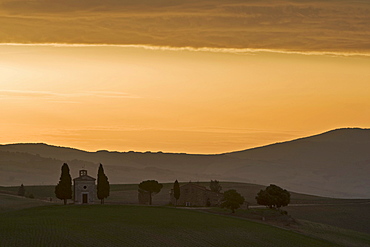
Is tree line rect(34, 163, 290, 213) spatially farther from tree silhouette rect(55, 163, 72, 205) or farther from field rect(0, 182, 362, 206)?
field rect(0, 182, 362, 206)

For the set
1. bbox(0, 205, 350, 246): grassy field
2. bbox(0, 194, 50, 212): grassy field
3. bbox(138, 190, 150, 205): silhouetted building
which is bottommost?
bbox(0, 205, 350, 246): grassy field

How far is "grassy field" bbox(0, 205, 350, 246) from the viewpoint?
7625 centimetres

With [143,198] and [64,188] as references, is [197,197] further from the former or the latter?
[64,188]

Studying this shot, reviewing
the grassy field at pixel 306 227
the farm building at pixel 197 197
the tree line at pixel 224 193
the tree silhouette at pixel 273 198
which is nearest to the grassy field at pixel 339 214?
the grassy field at pixel 306 227

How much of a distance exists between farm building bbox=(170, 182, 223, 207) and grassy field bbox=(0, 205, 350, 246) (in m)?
23.3

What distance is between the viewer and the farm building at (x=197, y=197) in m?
135

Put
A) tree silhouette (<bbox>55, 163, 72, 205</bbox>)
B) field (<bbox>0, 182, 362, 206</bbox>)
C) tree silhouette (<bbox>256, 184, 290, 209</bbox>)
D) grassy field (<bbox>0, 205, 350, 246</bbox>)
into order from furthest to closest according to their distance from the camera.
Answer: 1. field (<bbox>0, 182, 362, 206</bbox>)
2. tree silhouette (<bbox>256, 184, 290, 209</bbox>)
3. tree silhouette (<bbox>55, 163, 72, 205</bbox>)
4. grassy field (<bbox>0, 205, 350, 246</bbox>)

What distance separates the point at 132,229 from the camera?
283ft

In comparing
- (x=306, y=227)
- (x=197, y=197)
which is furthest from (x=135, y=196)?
(x=306, y=227)

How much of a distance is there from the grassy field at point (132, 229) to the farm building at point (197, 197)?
23.3m

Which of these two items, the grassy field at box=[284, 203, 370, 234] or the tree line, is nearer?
the tree line

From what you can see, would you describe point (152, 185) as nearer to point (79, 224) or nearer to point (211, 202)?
point (211, 202)

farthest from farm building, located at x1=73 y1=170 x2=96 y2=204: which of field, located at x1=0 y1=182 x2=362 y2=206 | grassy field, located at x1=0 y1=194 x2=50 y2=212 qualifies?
field, located at x1=0 y1=182 x2=362 y2=206

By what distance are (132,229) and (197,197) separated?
51.9m
